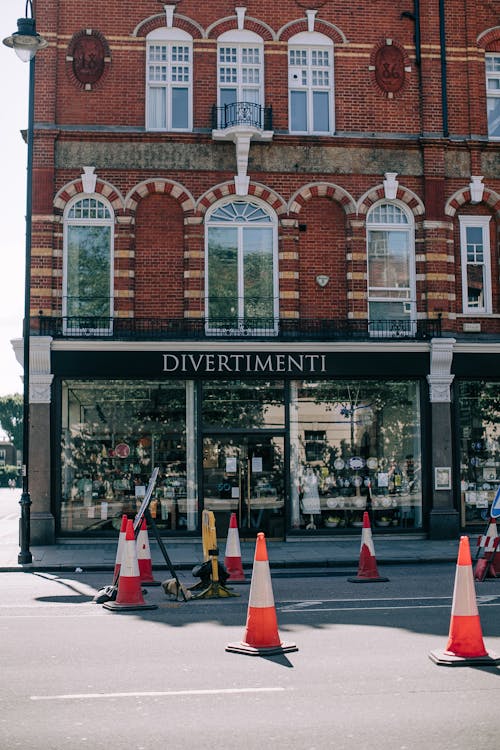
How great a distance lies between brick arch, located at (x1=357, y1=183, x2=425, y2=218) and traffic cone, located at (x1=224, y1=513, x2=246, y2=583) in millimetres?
9676

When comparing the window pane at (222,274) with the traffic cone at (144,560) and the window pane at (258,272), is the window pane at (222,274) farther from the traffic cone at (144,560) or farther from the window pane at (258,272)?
the traffic cone at (144,560)

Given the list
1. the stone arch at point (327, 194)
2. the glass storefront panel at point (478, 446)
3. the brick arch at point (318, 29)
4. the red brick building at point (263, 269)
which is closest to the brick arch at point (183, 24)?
the red brick building at point (263, 269)

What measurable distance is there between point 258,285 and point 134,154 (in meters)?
3.93

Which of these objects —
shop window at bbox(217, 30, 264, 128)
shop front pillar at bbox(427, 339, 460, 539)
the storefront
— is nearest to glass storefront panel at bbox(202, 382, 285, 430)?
the storefront

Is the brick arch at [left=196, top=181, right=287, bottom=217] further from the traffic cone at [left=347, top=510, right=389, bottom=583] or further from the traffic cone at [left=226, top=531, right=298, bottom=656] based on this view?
the traffic cone at [left=226, top=531, right=298, bottom=656]

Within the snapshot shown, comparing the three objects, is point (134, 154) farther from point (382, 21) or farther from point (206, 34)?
point (382, 21)

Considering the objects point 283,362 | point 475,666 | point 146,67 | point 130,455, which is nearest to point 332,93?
point 146,67

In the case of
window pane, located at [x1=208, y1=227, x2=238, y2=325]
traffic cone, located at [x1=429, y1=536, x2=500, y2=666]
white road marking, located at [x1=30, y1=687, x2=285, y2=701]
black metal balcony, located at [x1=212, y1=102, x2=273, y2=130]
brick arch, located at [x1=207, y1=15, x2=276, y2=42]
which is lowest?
white road marking, located at [x1=30, y1=687, x2=285, y2=701]

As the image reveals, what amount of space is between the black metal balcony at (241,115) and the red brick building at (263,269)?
0.17 ft

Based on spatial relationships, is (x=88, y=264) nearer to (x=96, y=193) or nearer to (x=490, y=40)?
(x=96, y=193)

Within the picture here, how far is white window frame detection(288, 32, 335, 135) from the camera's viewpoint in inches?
829

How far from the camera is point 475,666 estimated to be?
7.81 metres

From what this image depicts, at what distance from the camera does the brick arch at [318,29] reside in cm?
2105

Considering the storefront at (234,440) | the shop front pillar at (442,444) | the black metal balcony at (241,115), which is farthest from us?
the black metal balcony at (241,115)
